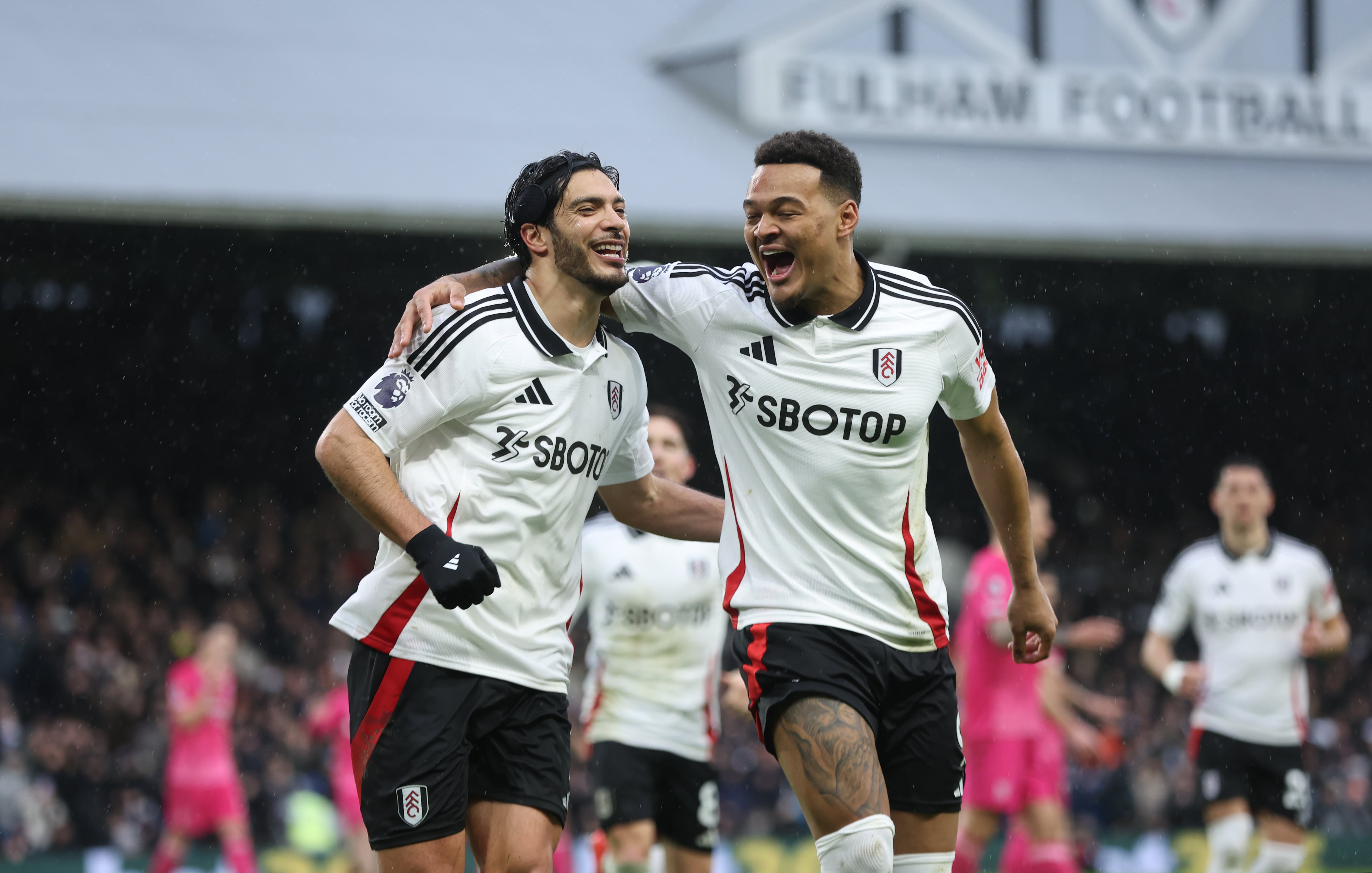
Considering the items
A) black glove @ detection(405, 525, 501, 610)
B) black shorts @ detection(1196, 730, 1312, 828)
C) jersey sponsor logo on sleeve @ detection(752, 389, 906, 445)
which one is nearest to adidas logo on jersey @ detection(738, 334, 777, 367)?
jersey sponsor logo on sleeve @ detection(752, 389, 906, 445)

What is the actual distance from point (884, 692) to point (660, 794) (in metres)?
2.93

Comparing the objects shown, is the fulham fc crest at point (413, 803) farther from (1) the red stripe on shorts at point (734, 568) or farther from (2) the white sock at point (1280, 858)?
(2) the white sock at point (1280, 858)

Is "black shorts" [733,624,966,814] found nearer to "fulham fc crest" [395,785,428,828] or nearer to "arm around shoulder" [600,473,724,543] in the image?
"arm around shoulder" [600,473,724,543]

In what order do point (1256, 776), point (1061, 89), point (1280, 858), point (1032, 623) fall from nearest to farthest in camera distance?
1. point (1032, 623)
2. point (1280, 858)
3. point (1256, 776)
4. point (1061, 89)

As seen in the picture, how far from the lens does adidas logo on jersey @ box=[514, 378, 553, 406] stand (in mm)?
4227

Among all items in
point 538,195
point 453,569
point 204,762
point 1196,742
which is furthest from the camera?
point 204,762

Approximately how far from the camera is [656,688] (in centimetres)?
709

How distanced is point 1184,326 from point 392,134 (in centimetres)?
1276

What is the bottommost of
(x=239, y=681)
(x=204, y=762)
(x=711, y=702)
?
(x=204, y=762)

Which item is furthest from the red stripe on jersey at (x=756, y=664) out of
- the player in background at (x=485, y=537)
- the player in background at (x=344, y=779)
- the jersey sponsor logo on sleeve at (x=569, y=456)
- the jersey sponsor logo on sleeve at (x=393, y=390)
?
the player in background at (x=344, y=779)

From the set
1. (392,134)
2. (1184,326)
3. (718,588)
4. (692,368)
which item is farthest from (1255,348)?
(718,588)

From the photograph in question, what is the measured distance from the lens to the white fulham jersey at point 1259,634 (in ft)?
28.5

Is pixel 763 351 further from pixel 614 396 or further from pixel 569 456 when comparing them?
pixel 569 456

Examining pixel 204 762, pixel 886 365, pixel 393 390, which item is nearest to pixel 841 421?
pixel 886 365
